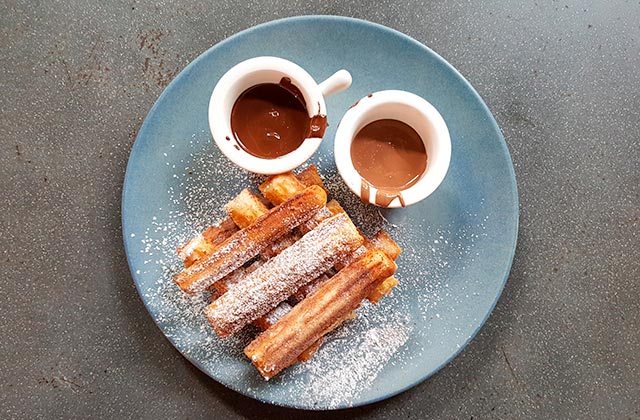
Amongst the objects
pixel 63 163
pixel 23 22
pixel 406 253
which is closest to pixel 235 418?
pixel 406 253

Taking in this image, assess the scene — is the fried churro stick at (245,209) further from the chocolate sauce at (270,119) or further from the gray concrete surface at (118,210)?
the gray concrete surface at (118,210)

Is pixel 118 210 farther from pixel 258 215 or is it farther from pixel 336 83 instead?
pixel 336 83

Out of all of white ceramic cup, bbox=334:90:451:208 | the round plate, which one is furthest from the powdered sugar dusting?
white ceramic cup, bbox=334:90:451:208

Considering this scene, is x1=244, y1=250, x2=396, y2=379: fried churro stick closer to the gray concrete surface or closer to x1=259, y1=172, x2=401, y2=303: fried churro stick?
x1=259, y1=172, x2=401, y2=303: fried churro stick

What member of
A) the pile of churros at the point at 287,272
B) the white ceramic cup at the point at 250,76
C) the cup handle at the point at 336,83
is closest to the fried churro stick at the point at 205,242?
the pile of churros at the point at 287,272

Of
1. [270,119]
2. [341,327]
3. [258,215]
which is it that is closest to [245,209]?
[258,215]
